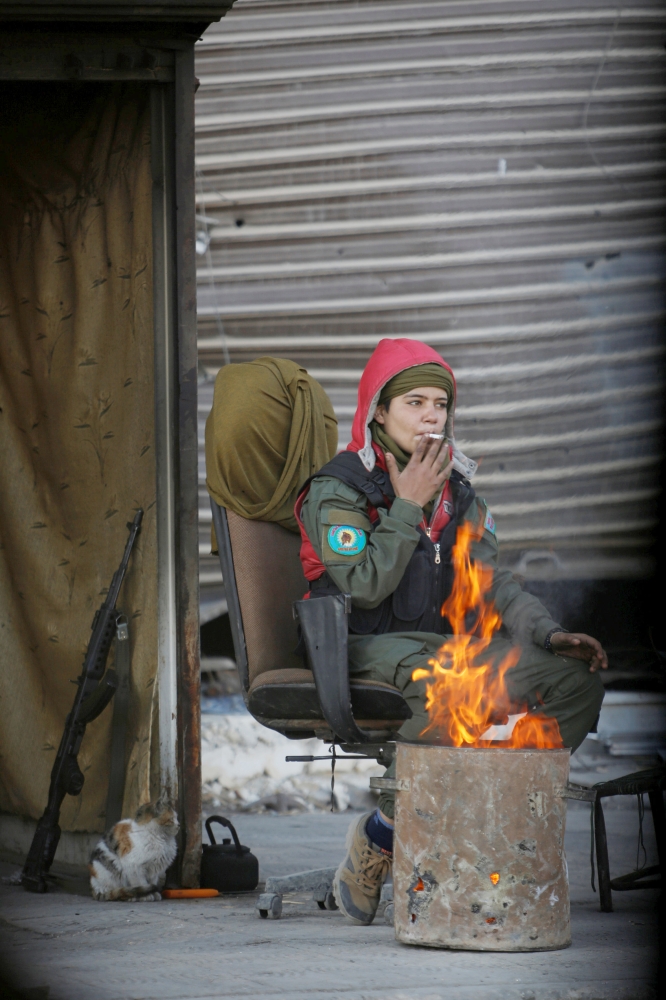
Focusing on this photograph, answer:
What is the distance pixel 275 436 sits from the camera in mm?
3693

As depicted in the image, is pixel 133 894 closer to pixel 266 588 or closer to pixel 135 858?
pixel 135 858

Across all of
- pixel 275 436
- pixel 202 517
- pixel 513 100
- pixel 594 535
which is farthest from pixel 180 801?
pixel 513 100

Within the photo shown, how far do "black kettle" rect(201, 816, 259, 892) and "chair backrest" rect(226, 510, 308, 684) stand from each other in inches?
25.5

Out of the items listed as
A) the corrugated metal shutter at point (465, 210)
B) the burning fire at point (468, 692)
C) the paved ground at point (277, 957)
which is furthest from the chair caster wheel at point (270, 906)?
the corrugated metal shutter at point (465, 210)

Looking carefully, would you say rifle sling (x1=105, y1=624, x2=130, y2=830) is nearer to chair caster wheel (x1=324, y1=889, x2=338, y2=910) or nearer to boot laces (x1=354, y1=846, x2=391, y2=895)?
chair caster wheel (x1=324, y1=889, x2=338, y2=910)

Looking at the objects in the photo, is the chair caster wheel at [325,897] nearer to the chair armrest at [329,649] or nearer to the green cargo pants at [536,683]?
the green cargo pants at [536,683]

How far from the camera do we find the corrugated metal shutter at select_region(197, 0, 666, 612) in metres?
6.15

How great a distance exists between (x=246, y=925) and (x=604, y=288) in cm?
426

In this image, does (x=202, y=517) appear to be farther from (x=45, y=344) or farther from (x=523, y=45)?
(x=523, y=45)

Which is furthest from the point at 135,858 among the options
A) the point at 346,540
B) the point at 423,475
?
the point at 423,475

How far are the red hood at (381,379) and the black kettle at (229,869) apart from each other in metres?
1.30

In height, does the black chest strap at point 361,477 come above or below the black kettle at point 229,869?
above

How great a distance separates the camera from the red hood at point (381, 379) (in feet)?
11.2

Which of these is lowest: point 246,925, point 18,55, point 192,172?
point 246,925
